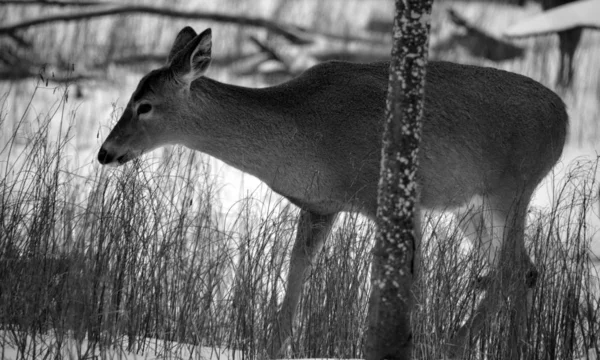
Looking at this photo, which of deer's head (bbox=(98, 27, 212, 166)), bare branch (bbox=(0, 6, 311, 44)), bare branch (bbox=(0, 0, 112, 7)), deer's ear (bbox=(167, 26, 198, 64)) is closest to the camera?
deer's head (bbox=(98, 27, 212, 166))

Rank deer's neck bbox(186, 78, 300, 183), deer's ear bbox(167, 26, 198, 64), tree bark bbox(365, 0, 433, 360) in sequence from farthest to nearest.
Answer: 1. deer's ear bbox(167, 26, 198, 64)
2. deer's neck bbox(186, 78, 300, 183)
3. tree bark bbox(365, 0, 433, 360)

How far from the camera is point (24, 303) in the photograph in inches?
168

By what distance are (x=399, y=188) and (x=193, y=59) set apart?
8.14 ft

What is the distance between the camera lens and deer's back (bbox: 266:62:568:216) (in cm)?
553

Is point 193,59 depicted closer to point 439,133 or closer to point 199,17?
point 439,133

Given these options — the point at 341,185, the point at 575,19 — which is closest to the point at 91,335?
the point at 341,185

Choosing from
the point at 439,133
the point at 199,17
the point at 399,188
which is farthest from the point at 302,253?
the point at 199,17

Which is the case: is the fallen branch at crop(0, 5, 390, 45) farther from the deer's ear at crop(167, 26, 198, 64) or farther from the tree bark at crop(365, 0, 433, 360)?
the tree bark at crop(365, 0, 433, 360)

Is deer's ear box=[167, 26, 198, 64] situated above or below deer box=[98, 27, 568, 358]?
above

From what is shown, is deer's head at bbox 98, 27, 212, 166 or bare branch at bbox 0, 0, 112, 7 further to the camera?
bare branch at bbox 0, 0, 112, 7

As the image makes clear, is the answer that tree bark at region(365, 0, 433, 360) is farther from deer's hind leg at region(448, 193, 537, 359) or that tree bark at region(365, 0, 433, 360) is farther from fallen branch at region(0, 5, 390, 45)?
fallen branch at region(0, 5, 390, 45)

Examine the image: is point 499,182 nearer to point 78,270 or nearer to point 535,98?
point 535,98

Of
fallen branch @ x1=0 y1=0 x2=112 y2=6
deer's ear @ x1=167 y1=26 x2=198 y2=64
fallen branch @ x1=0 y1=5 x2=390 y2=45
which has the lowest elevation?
deer's ear @ x1=167 y1=26 x2=198 y2=64

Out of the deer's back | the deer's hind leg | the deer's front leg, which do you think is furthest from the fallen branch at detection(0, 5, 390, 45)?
the deer's hind leg
